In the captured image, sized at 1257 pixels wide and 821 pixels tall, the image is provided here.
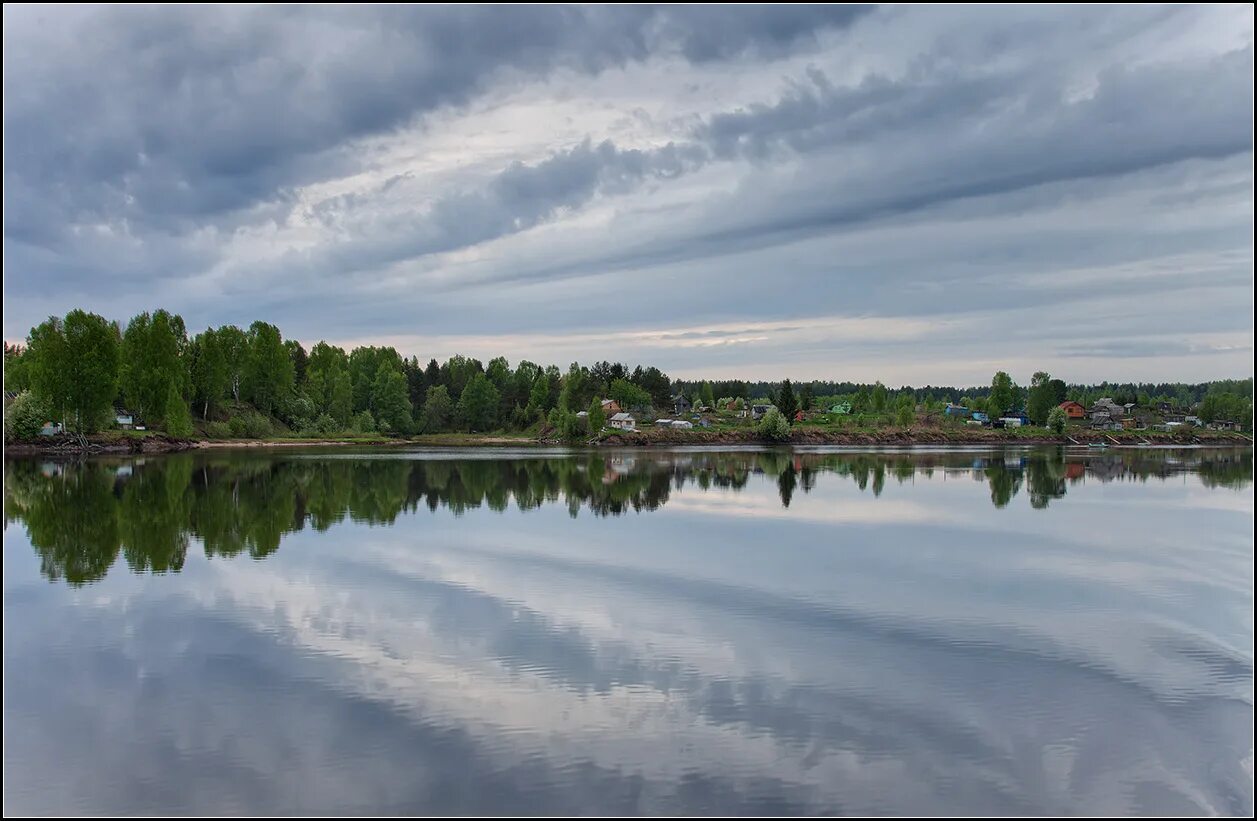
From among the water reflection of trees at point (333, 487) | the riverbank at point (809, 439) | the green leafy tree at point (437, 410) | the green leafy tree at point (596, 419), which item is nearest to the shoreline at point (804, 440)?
the riverbank at point (809, 439)

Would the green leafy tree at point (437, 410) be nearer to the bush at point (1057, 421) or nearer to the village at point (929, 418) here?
the village at point (929, 418)

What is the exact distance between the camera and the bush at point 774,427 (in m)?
116

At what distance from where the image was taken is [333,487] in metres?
42.1

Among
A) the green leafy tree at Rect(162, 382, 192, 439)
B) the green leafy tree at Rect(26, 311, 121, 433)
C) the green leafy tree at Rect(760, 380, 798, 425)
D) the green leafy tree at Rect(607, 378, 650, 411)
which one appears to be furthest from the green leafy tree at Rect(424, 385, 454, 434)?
the green leafy tree at Rect(26, 311, 121, 433)

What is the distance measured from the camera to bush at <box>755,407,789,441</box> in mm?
115938

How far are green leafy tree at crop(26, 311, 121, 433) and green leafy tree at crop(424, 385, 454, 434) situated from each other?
5640 cm

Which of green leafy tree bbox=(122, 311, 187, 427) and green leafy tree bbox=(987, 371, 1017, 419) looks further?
green leafy tree bbox=(987, 371, 1017, 419)

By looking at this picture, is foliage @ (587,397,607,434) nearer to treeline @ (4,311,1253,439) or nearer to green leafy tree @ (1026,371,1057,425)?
treeline @ (4,311,1253,439)

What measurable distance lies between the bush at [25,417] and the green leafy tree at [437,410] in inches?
2370

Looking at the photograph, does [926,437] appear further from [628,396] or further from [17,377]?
[17,377]

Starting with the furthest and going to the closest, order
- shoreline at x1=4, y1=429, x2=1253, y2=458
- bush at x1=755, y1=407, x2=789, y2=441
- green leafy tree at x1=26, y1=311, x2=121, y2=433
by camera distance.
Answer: bush at x1=755, y1=407, x2=789, y2=441, shoreline at x1=4, y1=429, x2=1253, y2=458, green leafy tree at x1=26, y1=311, x2=121, y2=433

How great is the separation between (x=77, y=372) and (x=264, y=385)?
34.1 metres

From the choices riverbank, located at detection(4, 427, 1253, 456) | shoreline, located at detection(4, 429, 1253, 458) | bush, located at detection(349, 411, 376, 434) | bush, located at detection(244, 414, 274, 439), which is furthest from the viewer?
bush, located at detection(349, 411, 376, 434)

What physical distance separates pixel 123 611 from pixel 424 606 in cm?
559
